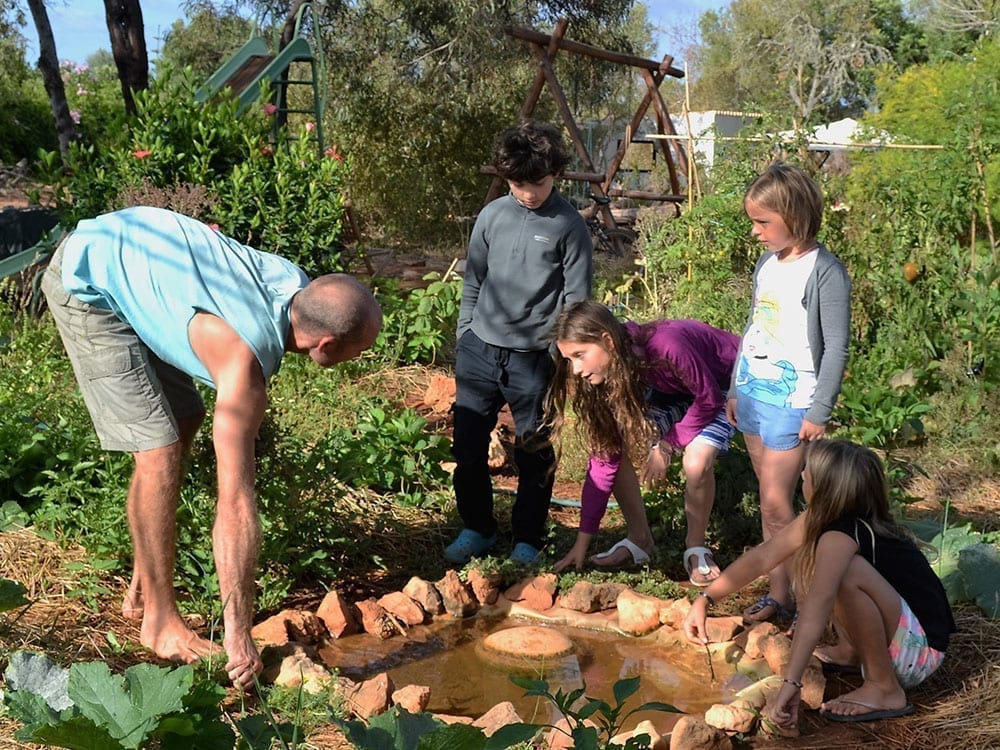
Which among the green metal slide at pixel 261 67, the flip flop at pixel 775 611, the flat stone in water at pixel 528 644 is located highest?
the green metal slide at pixel 261 67

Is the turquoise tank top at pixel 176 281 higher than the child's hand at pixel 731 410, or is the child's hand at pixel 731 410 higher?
the turquoise tank top at pixel 176 281

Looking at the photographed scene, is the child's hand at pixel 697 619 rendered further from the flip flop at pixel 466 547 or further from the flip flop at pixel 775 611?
the flip flop at pixel 466 547

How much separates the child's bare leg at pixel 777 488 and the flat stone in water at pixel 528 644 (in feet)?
2.19

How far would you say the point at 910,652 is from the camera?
304 centimetres

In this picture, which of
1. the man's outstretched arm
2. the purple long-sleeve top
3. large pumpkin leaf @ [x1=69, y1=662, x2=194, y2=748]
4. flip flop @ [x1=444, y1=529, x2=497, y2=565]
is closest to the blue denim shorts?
the purple long-sleeve top

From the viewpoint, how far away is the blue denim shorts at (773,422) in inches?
139

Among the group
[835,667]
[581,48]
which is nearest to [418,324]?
[835,667]

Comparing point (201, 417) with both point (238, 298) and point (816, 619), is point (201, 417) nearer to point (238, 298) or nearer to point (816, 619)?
point (238, 298)

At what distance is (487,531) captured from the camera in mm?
4270

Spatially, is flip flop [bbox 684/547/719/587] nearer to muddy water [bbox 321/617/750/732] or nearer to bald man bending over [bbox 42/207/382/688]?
muddy water [bbox 321/617/750/732]

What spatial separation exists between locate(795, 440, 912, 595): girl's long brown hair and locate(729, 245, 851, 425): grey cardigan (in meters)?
0.37

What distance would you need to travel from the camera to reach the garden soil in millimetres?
2902

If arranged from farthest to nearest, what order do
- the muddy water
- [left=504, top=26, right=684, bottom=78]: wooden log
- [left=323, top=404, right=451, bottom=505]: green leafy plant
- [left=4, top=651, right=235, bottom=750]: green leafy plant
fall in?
[left=504, top=26, right=684, bottom=78]: wooden log < [left=323, top=404, right=451, bottom=505]: green leafy plant < the muddy water < [left=4, top=651, right=235, bottom=750]: green leafy plant

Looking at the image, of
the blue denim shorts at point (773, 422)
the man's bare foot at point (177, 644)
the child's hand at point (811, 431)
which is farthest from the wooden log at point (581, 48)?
the man's bare foot at point (177, 644)
